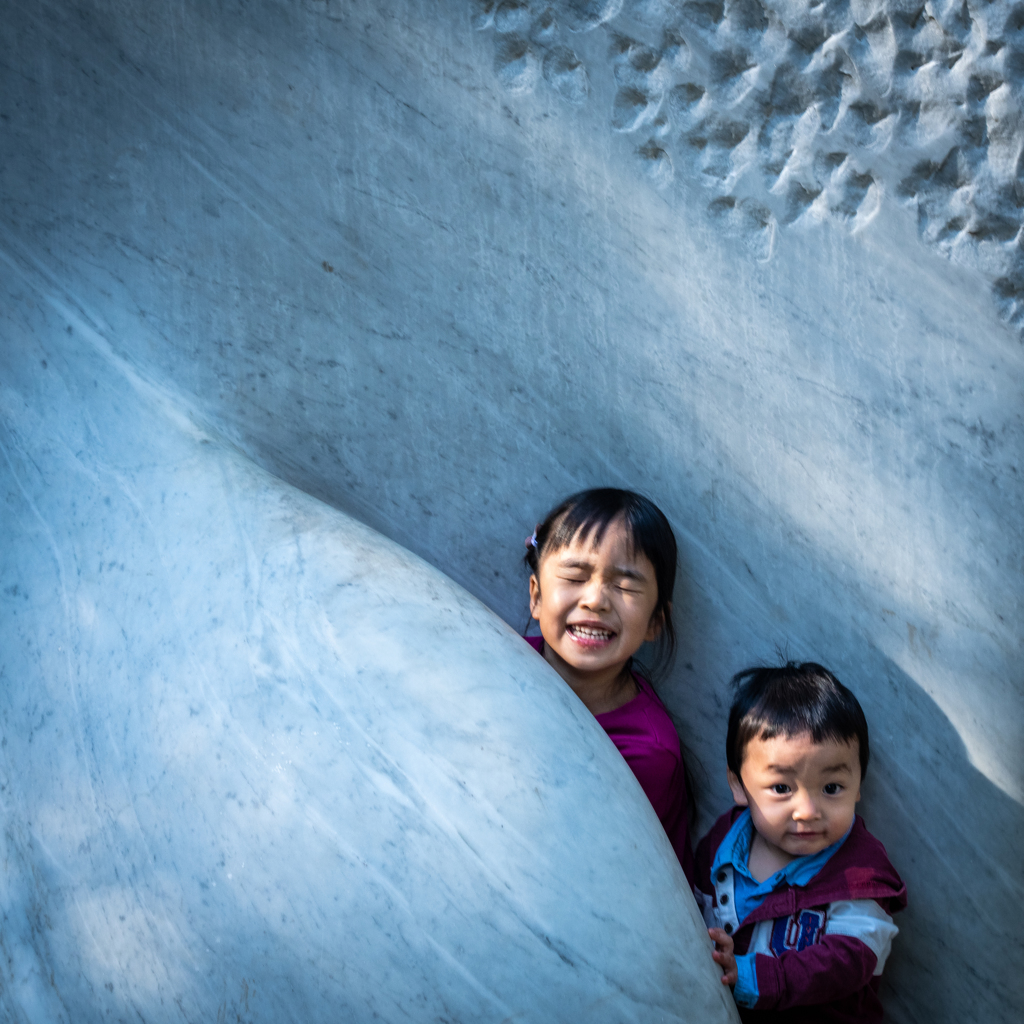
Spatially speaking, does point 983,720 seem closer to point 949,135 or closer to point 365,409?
point 949,135

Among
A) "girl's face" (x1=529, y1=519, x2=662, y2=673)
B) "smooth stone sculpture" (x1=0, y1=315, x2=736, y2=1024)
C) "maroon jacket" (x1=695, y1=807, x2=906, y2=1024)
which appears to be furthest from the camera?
"girl's face" (x1=529, y1=519, x2=662, y2=673)

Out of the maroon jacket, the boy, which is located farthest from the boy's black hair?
the maroon jacket

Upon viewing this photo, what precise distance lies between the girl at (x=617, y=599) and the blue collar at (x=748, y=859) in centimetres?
6

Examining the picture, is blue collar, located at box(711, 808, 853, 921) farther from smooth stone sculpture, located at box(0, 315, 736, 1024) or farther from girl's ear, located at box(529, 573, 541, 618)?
girl's ear, located at box(529, 573, 541, 618)

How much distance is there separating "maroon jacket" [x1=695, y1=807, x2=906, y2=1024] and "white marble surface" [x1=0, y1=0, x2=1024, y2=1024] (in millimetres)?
99

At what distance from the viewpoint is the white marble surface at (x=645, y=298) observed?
1106 mm

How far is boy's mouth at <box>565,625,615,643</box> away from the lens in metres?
1.10

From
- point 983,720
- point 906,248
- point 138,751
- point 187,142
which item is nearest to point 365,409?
point 187,142

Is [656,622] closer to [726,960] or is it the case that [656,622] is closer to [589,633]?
[589,633]

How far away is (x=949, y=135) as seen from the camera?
1.10 meters

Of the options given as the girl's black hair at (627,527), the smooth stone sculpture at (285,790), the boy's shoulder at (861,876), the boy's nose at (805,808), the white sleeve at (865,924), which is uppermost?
the girl's black hair at (627,527)

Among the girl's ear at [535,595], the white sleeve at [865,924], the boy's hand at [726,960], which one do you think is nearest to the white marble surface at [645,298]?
the girl's ear at [535,595]

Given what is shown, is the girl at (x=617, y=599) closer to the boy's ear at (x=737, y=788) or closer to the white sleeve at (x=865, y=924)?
the boy's ear at (x=737, y=788)

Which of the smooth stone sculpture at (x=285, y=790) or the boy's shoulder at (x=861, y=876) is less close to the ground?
the boy's shoulder at (x=861, y=876)
